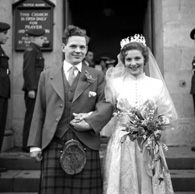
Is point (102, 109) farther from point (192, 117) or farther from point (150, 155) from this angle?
point (192, 117)

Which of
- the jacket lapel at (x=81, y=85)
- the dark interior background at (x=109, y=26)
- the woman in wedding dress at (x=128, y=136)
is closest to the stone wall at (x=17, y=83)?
the woman in wedding dress at (x=128, y=136)

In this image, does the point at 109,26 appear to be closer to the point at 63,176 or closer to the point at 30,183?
the point at 30,183

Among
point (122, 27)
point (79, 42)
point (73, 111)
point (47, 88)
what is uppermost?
point (122, 27)

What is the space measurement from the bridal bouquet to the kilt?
0.44 metres

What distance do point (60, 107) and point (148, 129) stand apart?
845mm

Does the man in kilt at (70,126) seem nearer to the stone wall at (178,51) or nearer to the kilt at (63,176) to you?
the kilt at (63,176)

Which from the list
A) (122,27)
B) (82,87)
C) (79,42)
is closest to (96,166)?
(82,87)

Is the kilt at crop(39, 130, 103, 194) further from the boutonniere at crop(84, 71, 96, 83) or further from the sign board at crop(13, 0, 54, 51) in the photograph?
the sign board at crop(13, 0, 54, 51)

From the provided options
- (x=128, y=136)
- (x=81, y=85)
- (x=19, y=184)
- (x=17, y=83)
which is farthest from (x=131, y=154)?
(x=17, y=83)

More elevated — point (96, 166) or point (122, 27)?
point (122, 27)

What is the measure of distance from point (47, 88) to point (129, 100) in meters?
0.86

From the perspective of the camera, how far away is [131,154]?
3.03 metres

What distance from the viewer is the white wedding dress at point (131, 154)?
2.92 meters

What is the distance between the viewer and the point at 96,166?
297 centimetres
